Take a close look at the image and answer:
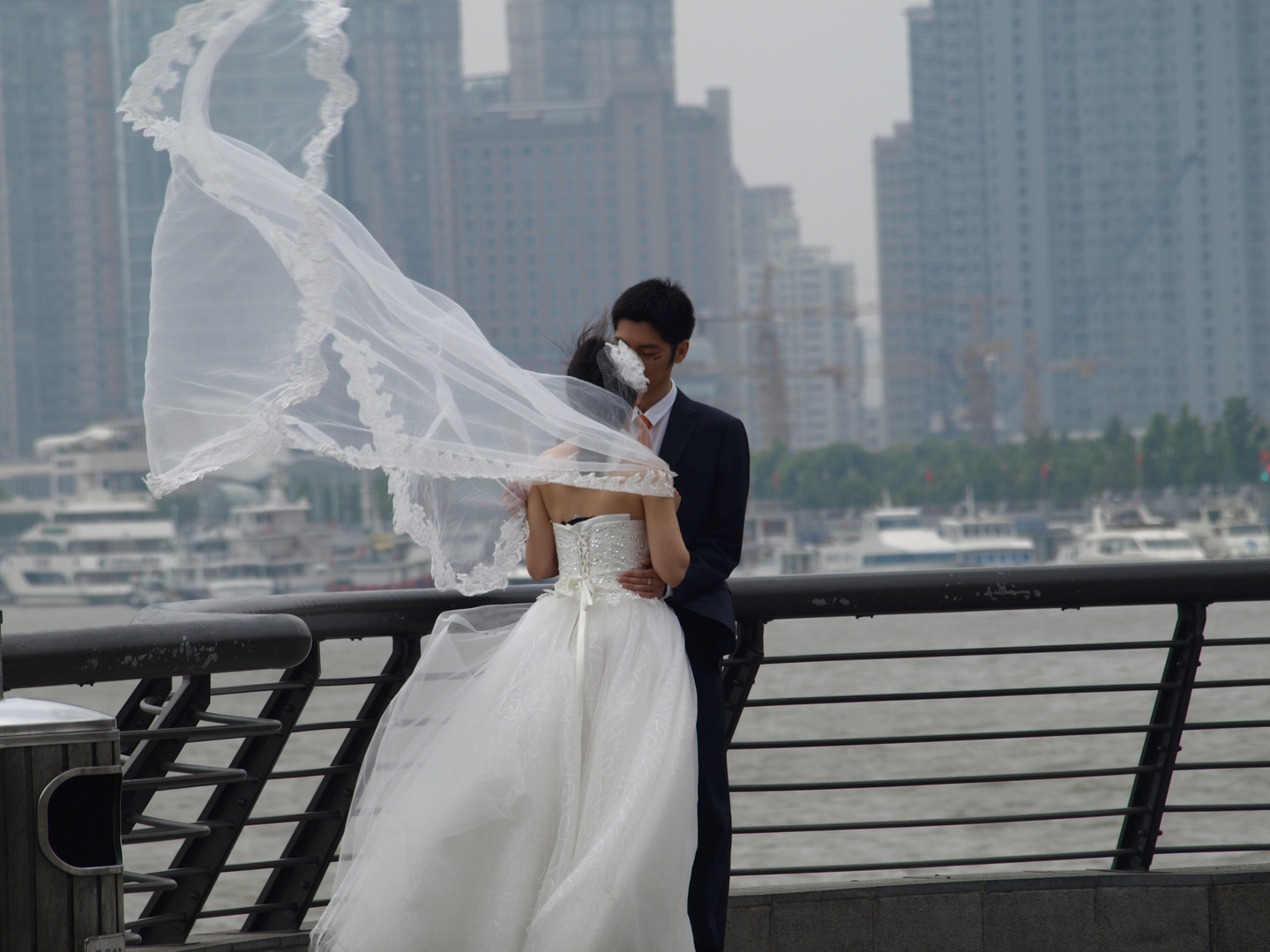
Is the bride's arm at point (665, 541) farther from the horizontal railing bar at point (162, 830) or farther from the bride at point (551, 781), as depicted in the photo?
the horizontal railing bar at point (162, 830)

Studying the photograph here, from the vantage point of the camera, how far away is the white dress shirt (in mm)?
2219

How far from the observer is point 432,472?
2.13 metres

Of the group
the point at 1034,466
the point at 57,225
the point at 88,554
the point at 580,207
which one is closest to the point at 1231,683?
the point at 88,554

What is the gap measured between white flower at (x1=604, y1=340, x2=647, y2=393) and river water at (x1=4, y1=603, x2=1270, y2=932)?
6.17 meters

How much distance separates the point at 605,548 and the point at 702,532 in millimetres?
158

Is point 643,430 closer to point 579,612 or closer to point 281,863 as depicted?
point 579,612

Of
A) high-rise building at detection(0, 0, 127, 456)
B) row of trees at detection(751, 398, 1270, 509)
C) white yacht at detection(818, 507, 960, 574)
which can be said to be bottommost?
white yacht at detection(818, 507, 960, 574)

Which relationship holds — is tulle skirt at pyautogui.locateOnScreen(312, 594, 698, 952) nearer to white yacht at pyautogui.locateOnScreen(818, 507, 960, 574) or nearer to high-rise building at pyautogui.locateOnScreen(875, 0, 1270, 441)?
white yacht at pyautogui.locateOnScreen(818, 507, 960, 574)

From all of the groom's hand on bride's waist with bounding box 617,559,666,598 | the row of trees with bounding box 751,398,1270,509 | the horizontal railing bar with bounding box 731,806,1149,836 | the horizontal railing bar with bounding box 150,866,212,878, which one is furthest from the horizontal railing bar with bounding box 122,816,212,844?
the row of trees with bounding box 751,398,1270,509

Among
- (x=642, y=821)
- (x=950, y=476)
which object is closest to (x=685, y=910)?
(x=642, y=821)

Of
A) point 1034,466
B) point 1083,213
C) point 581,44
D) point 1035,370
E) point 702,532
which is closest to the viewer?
point 702,532

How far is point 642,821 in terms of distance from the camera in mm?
1963

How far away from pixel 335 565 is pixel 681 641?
55.2 meters

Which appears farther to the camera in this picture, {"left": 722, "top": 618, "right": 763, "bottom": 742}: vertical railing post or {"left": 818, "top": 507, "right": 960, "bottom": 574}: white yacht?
{"left": 818, "top": 507, "right": 960, "bottom": 574}: white yacht
